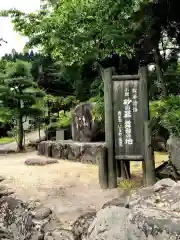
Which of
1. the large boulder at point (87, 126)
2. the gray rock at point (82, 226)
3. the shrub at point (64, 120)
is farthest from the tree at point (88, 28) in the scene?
the gray rock at point (82, 226)

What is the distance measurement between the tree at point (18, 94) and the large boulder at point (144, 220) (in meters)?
10.6

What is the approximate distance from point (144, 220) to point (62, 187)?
369 cm

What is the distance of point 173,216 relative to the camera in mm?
3527

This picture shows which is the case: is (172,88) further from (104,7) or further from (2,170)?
(2,170)

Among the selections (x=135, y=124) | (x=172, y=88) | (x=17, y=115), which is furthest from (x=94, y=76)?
(x=135, y=124)

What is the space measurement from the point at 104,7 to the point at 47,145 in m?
4.98

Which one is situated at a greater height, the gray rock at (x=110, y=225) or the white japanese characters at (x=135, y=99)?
the white japanese characters at (x=135, y=99)

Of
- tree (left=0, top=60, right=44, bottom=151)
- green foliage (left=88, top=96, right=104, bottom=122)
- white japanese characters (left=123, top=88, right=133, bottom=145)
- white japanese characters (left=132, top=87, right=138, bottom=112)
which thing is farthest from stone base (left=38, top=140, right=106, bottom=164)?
tree (left=0, top=60, right=44, bottom=151)

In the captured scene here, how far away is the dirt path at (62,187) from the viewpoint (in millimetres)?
5707

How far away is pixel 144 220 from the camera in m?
3.46

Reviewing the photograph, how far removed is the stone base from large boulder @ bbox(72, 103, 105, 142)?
1.93 ft

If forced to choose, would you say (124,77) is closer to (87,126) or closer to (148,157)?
(148,157)

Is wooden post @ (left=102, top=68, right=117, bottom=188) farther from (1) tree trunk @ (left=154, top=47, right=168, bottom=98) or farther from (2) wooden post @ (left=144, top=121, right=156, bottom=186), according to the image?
(1) tree trunk @ (left=154, top=47, right=168, bottom=98)

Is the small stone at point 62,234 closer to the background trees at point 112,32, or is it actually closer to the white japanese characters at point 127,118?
the white japanese characters at point 127,118
